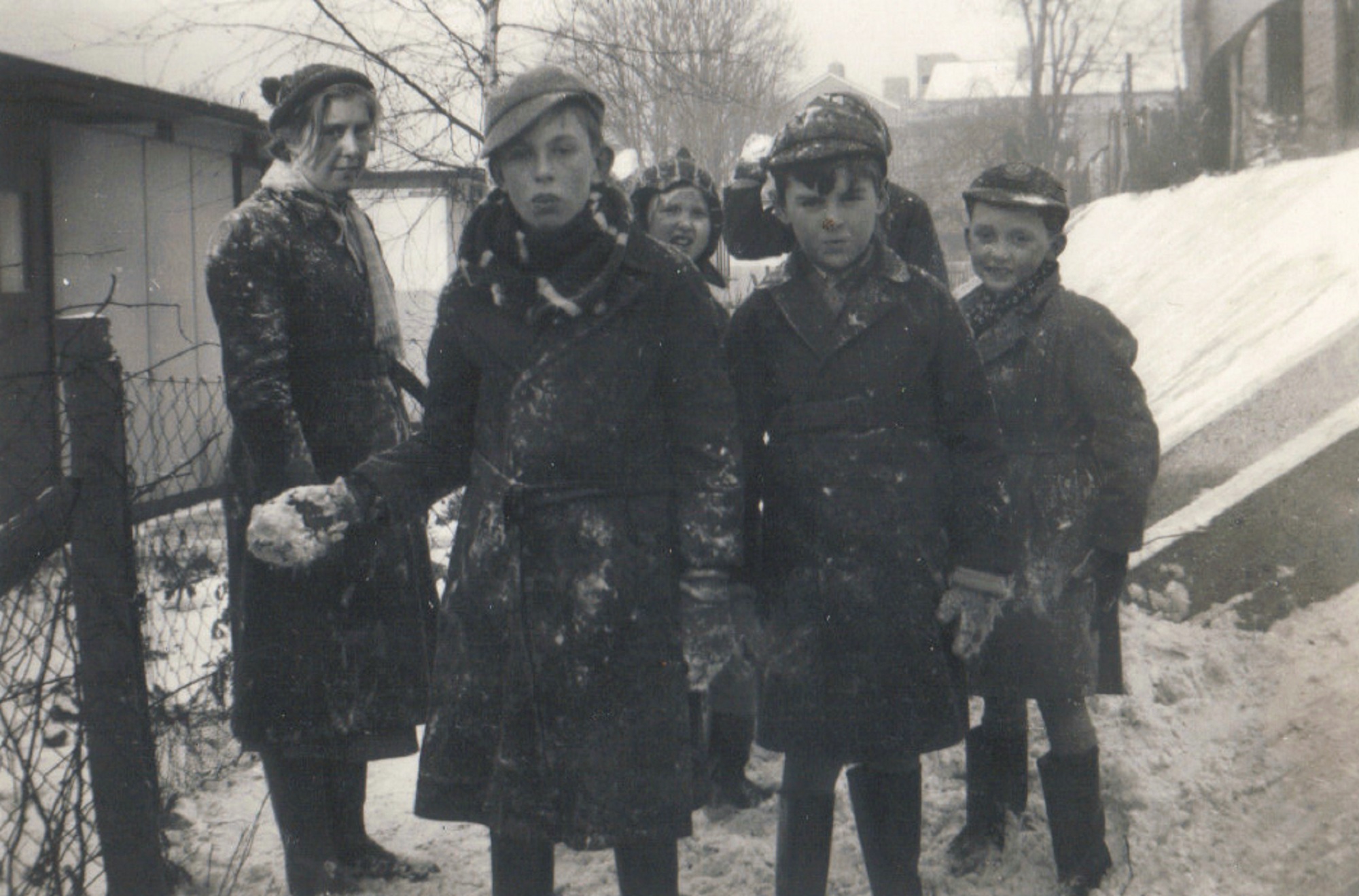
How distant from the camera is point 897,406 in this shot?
267 centimetres

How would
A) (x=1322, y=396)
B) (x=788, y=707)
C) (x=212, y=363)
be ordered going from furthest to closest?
(x=212, y=363) → (x=1322, y=396) → (x=788, y=707)

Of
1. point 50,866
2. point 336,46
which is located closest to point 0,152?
point 336,46

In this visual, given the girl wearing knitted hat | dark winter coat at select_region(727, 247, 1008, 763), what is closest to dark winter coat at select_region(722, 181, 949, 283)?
dark winter coat at select_region(727, 247, 1008, 763)

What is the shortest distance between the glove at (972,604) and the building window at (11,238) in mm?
7396

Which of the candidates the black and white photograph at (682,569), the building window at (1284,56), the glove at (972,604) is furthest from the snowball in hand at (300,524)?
the building window at (1284,56)

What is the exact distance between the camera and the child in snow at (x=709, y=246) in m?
3.75

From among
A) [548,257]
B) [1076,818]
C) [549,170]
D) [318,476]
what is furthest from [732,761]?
[549,170]

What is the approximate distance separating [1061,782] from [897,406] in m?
1.14

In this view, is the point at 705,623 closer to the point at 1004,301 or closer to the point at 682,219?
the point at 1004,301

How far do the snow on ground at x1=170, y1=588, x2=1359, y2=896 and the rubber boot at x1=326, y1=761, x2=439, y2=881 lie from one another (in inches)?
1.9

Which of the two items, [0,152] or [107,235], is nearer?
[0,152]

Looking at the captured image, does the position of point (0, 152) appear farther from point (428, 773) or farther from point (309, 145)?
point (428, 773)

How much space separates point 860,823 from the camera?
273cm

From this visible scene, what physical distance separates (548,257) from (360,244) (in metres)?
0.93
